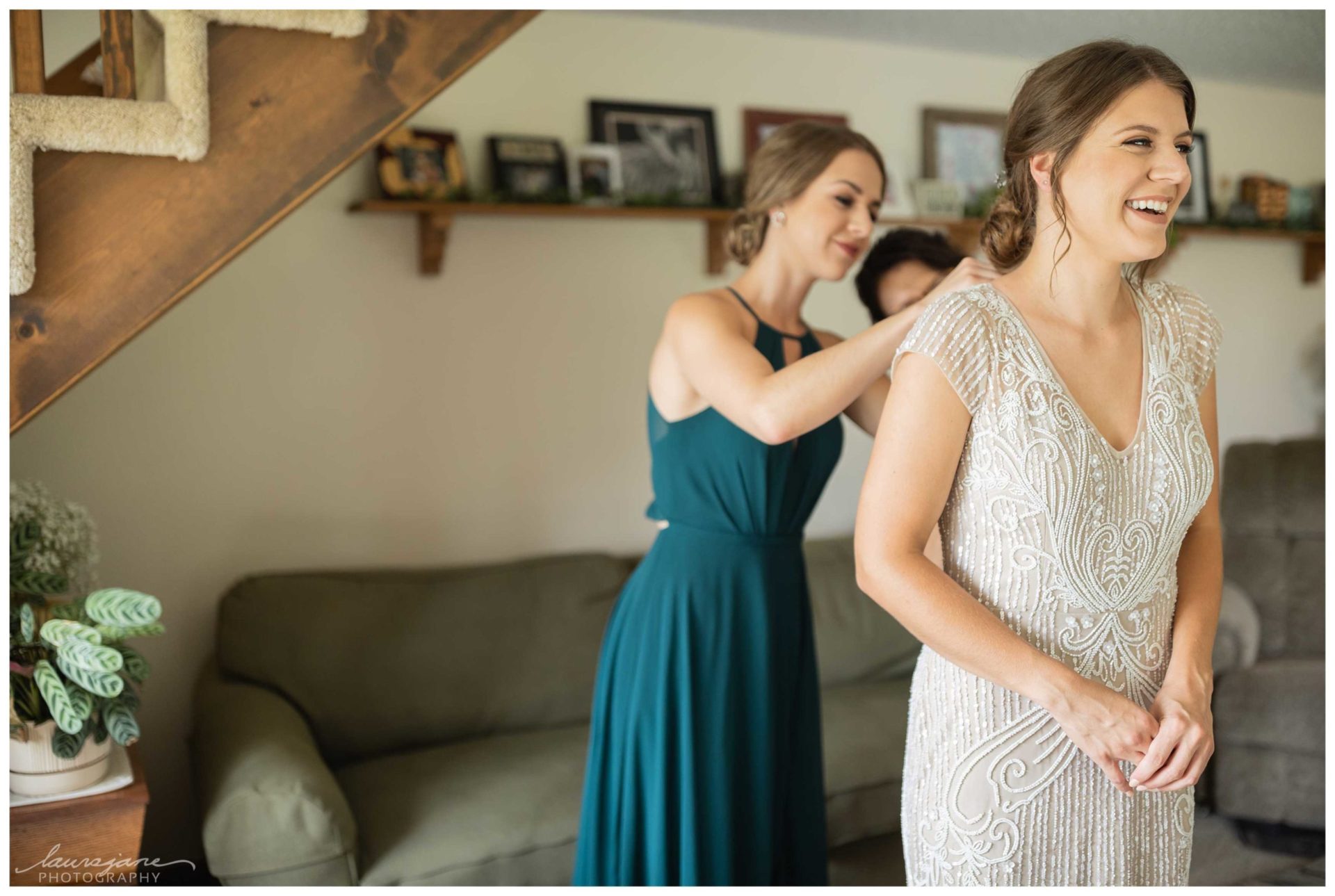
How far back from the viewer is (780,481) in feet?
6.16

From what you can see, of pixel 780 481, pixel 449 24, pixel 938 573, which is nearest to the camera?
pixel 938 573

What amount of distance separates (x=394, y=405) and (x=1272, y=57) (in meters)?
3.29

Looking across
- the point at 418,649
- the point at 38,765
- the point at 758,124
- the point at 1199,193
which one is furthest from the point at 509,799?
the point at 1199,193

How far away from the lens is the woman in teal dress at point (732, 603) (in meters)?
1.86

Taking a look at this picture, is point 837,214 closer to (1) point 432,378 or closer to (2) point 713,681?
(2) point 713,681

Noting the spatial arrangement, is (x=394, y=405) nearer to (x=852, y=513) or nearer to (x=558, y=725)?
(x=558, y=725)

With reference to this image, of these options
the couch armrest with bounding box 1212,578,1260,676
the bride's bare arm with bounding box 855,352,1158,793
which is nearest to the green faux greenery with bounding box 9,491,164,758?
the bride's bare arm with bounding box 855,352,1158,793

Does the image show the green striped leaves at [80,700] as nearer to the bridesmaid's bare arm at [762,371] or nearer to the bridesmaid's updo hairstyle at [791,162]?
the bridesmaid's bare arm at [762,371]

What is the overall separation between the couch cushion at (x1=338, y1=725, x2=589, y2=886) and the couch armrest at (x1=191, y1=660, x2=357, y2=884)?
13cm

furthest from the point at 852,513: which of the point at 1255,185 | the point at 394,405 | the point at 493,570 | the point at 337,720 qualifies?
the point at 1255,185

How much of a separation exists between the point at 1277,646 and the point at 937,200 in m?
1.80

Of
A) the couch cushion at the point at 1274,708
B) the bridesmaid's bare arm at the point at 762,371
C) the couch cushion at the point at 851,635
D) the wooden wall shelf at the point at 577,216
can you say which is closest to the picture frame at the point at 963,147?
the wooden wall shelf at the point at 577,216

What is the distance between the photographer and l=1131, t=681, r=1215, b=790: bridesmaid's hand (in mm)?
1147

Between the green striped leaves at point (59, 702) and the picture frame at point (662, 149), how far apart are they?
205 cm
